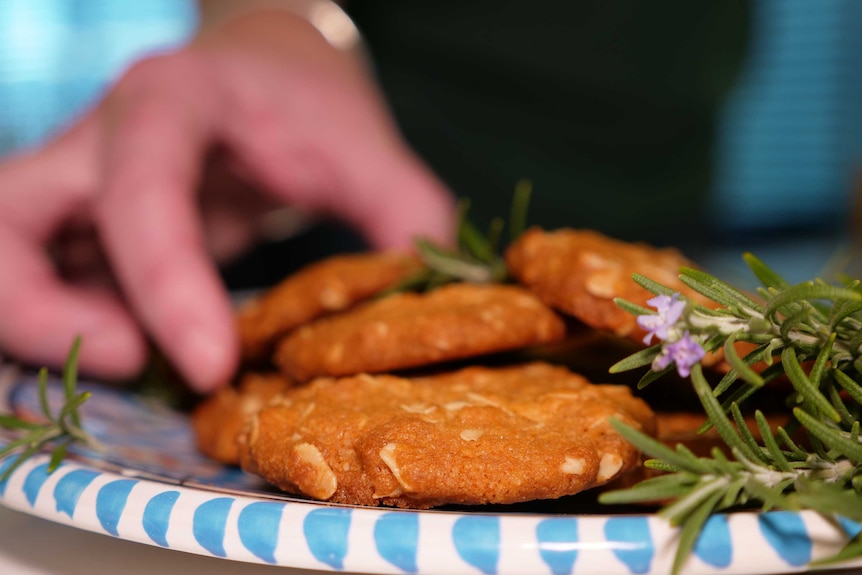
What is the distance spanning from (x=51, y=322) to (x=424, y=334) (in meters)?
1.01

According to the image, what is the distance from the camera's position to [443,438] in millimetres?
826

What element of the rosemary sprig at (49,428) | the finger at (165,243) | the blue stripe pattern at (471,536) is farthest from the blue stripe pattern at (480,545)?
the finger at (165,243)

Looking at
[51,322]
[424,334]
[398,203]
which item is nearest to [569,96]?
[398,203]

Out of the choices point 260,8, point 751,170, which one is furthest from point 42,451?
point 751,170

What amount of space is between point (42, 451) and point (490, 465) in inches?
23.8

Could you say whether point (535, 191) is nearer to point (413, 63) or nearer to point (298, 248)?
point (413, 63)

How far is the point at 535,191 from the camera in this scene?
10.6 ft

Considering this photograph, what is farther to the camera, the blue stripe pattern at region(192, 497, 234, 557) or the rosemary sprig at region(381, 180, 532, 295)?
the rosemary sprig at region(381, 180, 532, 295)

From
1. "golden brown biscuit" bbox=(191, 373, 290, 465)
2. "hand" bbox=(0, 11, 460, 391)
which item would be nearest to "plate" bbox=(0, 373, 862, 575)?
"golden brown biscuit" bbox=(191, 373, 290, 465)

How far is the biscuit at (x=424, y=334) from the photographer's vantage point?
41.2 inches

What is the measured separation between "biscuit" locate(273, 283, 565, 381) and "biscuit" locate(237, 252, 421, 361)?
0.11 meters

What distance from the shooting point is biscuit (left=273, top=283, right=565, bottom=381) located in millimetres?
1046

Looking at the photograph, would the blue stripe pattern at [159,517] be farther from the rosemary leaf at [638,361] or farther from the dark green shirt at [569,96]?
the dark green shirt at [569,96]

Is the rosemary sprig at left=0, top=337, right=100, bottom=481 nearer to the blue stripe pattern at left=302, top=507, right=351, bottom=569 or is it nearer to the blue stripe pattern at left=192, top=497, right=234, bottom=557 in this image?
the blue stripe pattern at left=192, top=497, right=234, bottom=557
